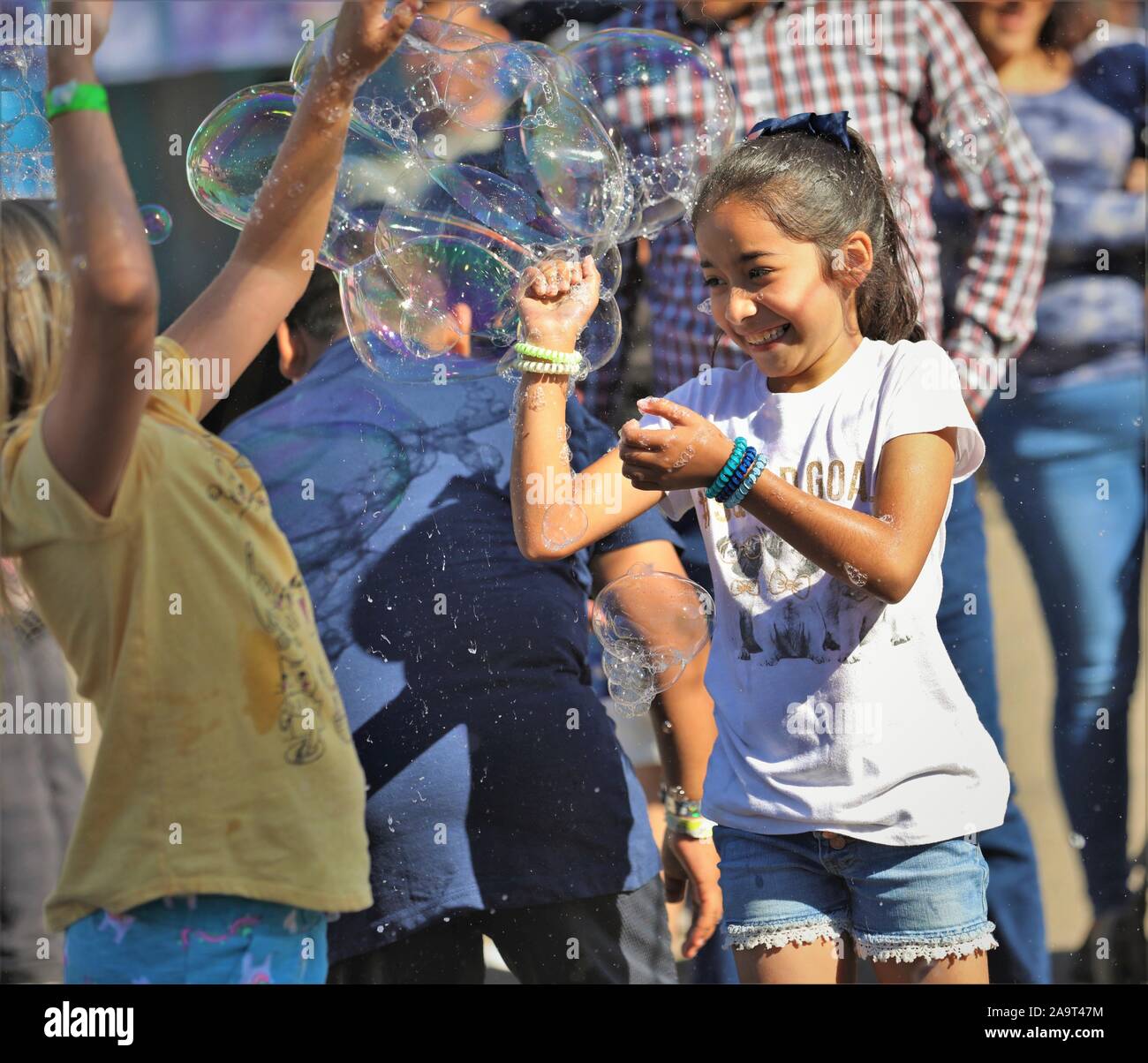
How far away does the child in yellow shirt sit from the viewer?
182 cm

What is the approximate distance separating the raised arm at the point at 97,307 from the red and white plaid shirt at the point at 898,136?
1071 mm

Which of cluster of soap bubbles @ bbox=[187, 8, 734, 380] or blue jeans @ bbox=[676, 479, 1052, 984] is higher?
cluster of soap bubbles @ bbox=[187, 8, 734, 380]

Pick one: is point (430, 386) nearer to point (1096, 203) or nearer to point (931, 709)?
point (931, 709)

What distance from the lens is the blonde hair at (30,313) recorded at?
6.75 feet

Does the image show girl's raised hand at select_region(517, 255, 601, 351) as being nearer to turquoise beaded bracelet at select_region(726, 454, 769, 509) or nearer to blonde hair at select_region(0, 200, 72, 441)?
turquoise beaded bracelet at select_region(726, 454, 769, 509)

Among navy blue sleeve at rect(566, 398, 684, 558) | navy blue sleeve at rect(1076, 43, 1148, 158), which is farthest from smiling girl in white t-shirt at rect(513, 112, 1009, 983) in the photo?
navy blue sleeve at rect(1076, 43, 1148, 158)

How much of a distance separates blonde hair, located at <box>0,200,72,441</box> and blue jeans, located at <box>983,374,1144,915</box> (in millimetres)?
1573

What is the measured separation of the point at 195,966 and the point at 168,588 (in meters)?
0.47

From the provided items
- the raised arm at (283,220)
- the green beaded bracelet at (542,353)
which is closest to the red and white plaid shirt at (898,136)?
the green beaded bracelet at (542,353)

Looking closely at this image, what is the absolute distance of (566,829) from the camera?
2438mm

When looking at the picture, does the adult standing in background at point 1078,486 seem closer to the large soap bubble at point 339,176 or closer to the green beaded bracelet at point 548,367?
the green beaded bracelet at point 548,367

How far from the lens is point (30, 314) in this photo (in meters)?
2.09

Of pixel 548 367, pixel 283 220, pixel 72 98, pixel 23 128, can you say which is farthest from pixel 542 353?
pixel 23 128
